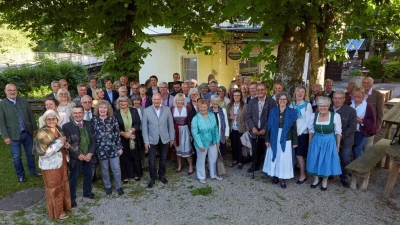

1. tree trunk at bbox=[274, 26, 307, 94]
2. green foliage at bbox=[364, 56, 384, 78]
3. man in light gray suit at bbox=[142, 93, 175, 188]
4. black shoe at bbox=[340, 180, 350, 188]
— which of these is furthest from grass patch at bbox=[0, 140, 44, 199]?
green foliage at bbox=[364, 56, 384, 78]

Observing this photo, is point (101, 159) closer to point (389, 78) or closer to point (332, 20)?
point (332, 20)

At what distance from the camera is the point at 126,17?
8.05 meters

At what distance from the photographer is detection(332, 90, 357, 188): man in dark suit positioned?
16.8 feet

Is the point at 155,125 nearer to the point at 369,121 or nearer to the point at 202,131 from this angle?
the point at 202,131

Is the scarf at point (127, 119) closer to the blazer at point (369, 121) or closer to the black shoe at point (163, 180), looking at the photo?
the black shoe at point (163, 180)

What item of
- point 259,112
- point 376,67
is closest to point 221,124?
point 259,112

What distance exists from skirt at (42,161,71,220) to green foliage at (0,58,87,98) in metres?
11.1

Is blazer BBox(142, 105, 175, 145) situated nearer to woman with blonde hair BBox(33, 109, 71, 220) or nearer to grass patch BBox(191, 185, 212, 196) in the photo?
grass patch BBox(191, 185, 212, 196)

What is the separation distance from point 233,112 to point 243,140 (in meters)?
0.62

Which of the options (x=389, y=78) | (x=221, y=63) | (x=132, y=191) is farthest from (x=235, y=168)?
(x=389, y=78)

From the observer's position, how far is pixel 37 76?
1606 centimetres

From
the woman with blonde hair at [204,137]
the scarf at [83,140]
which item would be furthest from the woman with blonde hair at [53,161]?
the woman with blonde hair at [204,137]

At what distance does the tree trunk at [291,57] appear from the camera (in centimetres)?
631

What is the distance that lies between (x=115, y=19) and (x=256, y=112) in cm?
439
